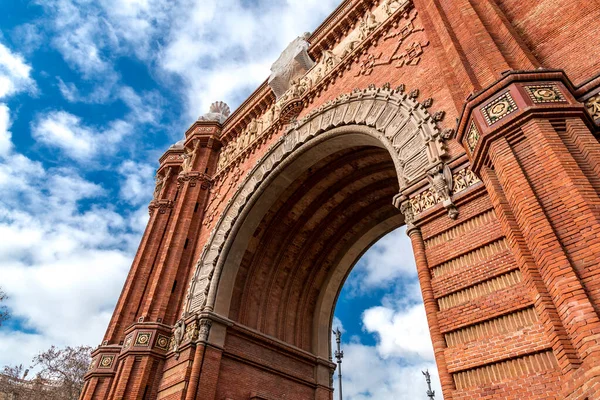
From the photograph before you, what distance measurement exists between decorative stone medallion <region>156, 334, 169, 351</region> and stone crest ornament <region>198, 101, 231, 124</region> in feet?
30.4

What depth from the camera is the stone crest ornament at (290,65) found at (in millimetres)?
13211

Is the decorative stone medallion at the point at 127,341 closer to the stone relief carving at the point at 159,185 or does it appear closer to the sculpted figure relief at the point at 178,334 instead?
the sculpted figure relief at the point at 178,334

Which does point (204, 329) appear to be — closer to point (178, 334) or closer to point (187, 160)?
point (178, 334)

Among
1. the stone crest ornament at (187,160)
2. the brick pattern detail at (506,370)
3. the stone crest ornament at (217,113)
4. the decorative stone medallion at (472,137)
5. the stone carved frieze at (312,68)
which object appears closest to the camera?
the brick pattern detail at (506,370)

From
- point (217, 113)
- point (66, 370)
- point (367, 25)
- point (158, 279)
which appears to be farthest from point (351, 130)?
point (66, 370)

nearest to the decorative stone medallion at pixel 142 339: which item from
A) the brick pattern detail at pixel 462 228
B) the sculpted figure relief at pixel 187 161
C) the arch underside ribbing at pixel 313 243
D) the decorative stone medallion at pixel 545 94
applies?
the arch underside ribbing at pixel 313 243

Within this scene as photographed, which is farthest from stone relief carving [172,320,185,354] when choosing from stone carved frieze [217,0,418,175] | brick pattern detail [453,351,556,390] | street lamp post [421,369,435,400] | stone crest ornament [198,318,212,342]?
street lamp post [421,369,435,400]

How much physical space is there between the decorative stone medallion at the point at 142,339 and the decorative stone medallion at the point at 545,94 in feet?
34.9

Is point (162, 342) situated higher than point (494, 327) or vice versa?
point (162, 342)

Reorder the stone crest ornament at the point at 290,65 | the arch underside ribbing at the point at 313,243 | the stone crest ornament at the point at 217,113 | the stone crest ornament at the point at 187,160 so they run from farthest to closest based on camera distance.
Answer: the stone crest ornament at the point at 217,113, the stone crest ornament at the point at 187,160, the stone crest ornament at the point at 290,65, the arch underside ribbing at the point at 313,243

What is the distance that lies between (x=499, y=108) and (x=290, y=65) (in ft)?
30.9

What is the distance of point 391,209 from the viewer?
13414 mm

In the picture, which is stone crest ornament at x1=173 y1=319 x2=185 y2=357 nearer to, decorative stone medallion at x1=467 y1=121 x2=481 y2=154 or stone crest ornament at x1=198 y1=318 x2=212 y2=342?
stone crest ornament at x1=198 y1=318 x2=212 y2=342

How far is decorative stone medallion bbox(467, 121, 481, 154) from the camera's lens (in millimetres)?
5282
